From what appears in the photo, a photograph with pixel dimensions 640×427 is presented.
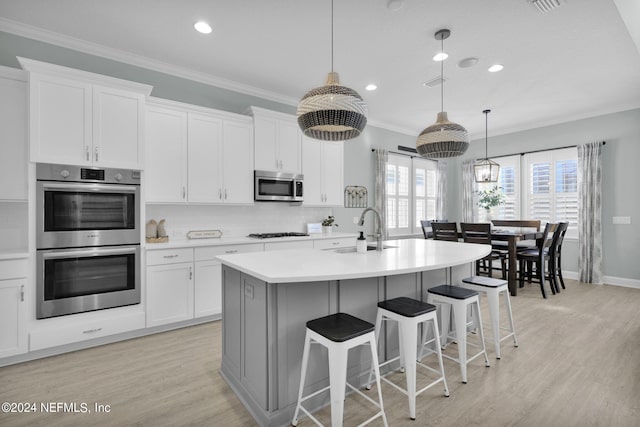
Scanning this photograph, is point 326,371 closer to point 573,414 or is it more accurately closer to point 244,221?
point 573,414

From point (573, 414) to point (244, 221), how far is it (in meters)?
3.76

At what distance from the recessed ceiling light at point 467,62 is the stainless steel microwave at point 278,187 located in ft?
8.03

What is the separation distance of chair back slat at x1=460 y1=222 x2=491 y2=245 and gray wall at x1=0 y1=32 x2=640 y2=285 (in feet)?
5.61

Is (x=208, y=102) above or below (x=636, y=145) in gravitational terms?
above

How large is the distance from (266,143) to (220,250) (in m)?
1.58

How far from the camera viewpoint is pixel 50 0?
8.41 ft

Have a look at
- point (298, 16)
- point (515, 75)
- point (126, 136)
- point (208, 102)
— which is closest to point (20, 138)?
point (126, 136)

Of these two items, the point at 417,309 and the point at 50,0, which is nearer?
the point at 417,309

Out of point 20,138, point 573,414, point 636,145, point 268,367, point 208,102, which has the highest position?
point 208,102

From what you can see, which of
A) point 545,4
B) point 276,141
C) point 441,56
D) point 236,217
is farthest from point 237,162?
point 545,4

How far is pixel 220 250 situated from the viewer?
3535mm

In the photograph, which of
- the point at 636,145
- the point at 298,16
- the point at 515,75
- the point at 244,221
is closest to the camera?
the point at 298,16

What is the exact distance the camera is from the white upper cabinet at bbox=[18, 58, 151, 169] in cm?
264

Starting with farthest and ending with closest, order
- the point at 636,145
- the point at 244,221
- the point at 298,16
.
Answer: the point at 636,145, the point at 244,221, the point at 298,16
